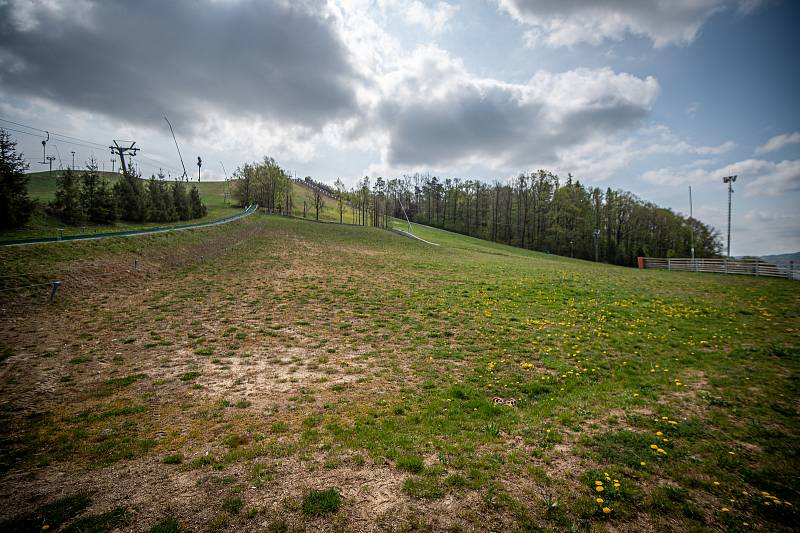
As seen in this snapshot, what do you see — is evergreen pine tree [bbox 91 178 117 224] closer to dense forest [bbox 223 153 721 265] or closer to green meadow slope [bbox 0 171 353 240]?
green meadow slope [bbox 0 171 353 240]

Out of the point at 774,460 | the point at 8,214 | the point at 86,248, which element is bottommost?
the point at 774,460

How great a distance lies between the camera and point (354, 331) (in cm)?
1278

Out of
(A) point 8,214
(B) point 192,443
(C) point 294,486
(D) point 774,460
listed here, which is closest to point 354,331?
(B) point 192,443

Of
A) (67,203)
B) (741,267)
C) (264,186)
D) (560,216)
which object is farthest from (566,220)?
(67,203)

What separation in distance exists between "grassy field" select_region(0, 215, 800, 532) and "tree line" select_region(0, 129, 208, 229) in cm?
1206

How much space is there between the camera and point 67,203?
2906cm

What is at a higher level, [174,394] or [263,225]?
[263,225]

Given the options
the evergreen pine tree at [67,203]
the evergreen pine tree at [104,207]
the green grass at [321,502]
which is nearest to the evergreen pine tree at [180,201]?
the evergreen pine tree at [104,207]

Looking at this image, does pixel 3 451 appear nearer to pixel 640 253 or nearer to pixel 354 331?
pixel 354 331

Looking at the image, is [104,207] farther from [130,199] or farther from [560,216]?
[560,216]

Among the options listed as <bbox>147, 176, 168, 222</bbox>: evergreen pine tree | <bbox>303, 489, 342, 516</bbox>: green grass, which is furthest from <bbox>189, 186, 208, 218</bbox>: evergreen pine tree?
<bbox>303, 489, 342, 516</bbox>: green grass

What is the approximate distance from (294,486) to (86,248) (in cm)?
2524

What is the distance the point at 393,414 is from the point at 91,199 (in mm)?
41162

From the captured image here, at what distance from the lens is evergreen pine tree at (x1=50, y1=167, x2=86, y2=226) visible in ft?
94.9
